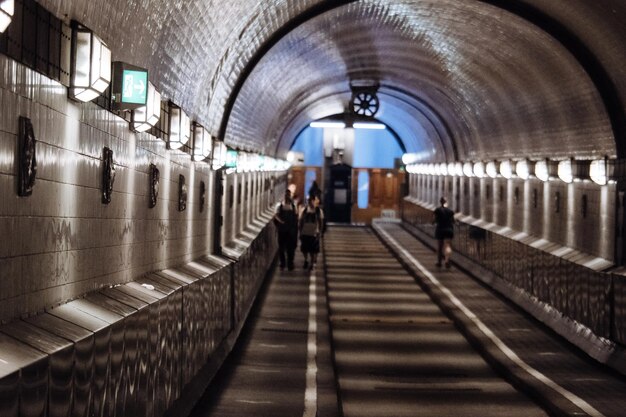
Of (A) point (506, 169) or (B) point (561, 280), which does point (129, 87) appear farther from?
(A) point (506, 169)

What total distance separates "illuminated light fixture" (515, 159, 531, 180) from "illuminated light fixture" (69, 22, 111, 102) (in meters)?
14.8

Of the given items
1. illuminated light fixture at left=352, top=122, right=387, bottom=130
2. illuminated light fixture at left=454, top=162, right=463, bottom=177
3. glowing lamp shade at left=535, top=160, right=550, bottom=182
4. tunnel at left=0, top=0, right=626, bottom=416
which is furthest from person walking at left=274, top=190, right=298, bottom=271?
illuminated light fixture at left=352, top=122, right=387, bottom=130

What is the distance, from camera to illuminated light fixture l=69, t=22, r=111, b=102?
7.10 m

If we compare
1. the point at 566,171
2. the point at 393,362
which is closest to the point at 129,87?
the point at 393,362

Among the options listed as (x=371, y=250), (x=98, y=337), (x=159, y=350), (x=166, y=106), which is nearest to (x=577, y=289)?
(x=166, y=106)

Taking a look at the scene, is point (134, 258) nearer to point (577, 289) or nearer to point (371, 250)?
point (577, 289)

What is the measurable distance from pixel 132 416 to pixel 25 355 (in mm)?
2556

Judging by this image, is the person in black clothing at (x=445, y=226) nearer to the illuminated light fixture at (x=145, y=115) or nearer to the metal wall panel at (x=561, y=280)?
the metal wall panel at (x=561, y=280)

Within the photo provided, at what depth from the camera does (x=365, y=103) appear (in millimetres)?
30781

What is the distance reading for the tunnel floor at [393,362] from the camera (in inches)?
479

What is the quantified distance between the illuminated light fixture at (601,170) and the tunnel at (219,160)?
6cm

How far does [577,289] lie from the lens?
53.3ft

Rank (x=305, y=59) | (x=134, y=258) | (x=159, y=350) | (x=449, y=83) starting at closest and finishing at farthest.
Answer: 1. (x=159, y=350)
2. (x=134, y=258)
3. (x=305, y=59)
4. (x=449, y=83)

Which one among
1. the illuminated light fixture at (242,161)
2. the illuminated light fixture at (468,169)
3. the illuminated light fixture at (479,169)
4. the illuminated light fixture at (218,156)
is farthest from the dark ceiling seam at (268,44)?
the illuminated light fixture at (468,169)
